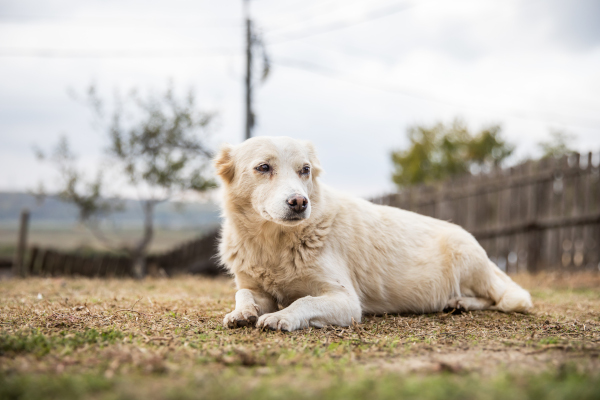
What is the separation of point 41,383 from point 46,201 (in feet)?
39.6

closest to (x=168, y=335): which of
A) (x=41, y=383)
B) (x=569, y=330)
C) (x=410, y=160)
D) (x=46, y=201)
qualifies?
(x=41, y=383)

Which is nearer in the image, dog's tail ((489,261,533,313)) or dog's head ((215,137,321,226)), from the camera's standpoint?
dog's head ((215,137,321,226))

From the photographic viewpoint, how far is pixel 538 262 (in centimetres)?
852

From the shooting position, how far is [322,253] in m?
3.71

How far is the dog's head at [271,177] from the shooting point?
338cm

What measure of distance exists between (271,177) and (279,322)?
1.24 m

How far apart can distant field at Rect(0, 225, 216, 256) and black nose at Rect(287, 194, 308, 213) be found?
10096 millimetres

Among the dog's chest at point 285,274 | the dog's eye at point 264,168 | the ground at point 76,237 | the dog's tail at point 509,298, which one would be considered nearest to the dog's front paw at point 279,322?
the dog's chest at point 285,274

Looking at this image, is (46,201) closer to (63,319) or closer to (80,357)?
(63,319)

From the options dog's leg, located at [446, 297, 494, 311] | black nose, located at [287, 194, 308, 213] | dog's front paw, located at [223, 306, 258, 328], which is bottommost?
dog's leg, located at [446, 297, 494, 311]

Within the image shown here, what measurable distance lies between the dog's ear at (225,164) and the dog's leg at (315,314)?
1391 mm

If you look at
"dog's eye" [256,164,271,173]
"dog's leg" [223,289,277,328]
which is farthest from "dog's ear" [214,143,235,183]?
"dog's leg" [223,289,277,328]

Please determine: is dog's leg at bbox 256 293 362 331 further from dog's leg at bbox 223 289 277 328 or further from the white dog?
dog's leg at bbox 223 289 277 328

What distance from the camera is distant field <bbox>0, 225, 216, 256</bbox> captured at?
11.9 meters
